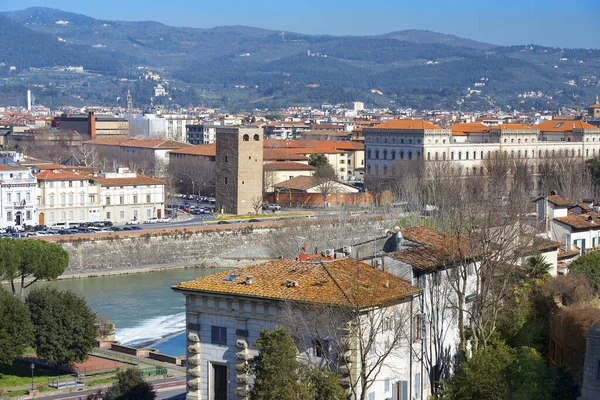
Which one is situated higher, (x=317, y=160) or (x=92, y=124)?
(x=92, y=124)

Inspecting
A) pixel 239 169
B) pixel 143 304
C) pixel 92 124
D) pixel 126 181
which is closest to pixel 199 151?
pixel 239 169

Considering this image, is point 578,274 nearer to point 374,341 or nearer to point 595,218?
point 374,341

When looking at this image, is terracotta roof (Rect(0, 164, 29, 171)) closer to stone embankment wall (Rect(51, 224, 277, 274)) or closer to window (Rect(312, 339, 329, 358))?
stone embankment wall (Rect(51, 224, 277, 274))

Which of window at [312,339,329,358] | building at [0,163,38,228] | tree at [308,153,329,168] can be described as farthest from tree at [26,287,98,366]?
tree at [308,153,329,168]

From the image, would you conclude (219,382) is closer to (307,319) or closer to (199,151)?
(307,319)

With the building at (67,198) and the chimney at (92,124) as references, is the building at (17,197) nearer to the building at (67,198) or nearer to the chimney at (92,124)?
the building at (67,198)

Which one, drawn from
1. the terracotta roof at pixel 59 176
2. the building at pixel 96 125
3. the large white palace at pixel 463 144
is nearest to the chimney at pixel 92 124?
the building at pixel 96 125

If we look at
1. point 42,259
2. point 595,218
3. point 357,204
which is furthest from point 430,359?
point 357,204
